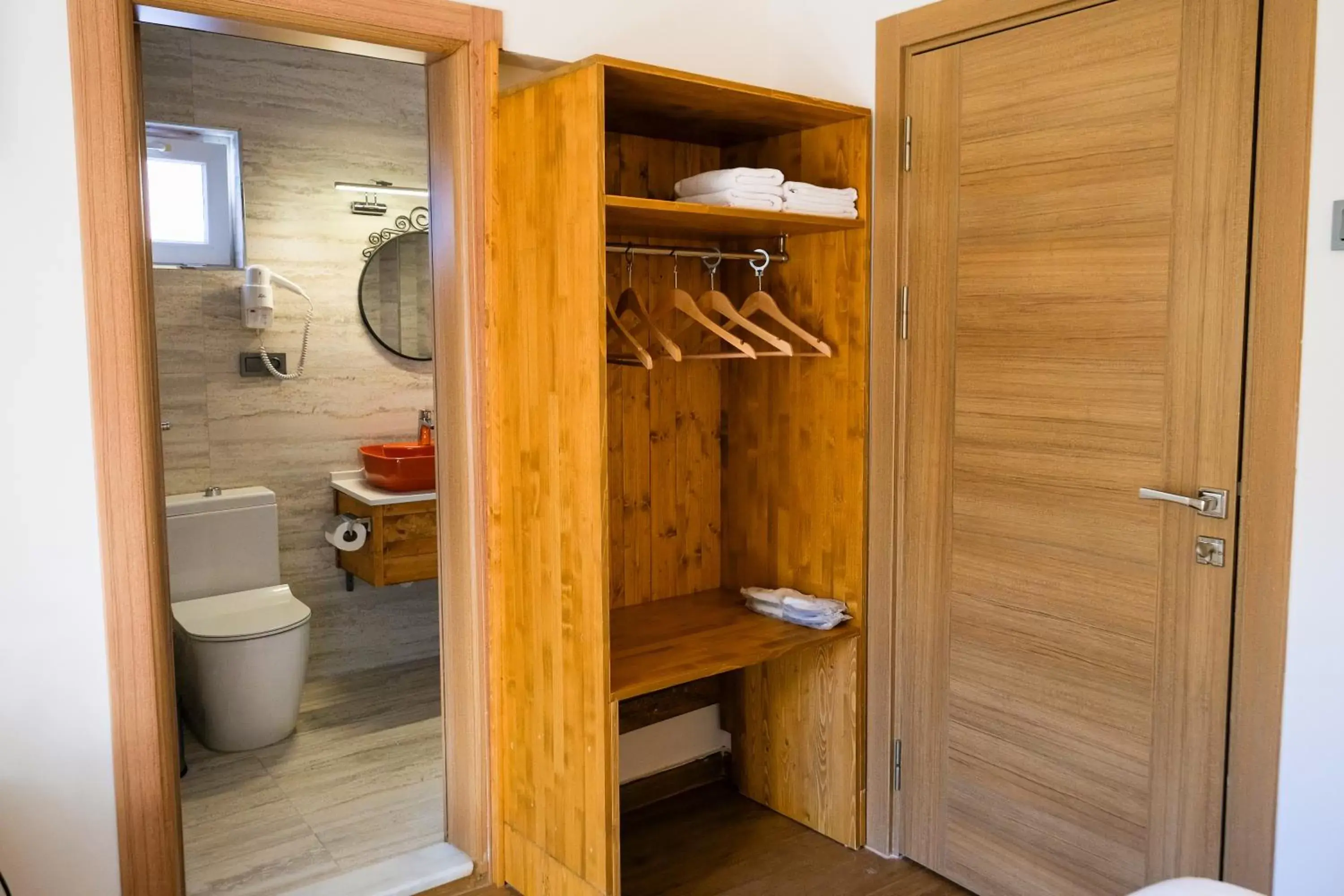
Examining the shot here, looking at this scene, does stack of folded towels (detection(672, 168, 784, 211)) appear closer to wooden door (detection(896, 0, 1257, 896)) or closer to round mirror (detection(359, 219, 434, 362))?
wooden door (detection(896, 0, 1257, 896))

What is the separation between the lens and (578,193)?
218 cm

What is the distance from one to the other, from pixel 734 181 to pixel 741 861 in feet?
5.71

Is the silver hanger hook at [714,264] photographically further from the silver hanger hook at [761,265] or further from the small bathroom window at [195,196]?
the small bathroom window at [195,196]

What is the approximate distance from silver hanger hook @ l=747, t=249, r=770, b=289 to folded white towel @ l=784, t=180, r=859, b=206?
0.24 m

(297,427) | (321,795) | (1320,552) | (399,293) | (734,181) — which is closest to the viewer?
(1320,552)

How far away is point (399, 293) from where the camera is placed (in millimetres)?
4141

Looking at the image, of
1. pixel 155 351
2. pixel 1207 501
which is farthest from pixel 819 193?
pixel 155 351

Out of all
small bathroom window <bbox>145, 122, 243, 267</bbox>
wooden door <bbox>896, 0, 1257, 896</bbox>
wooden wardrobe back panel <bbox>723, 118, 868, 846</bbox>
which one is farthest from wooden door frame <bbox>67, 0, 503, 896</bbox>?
small bathroom window <bbox>145, 122, 243, 267</bbox>

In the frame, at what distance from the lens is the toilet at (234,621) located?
3.35m

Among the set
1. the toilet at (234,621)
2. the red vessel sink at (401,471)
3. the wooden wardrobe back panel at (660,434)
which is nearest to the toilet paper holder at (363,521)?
the red vessel sink at (401,471)

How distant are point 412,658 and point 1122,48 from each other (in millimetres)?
3455

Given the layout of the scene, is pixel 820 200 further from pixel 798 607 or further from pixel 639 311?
pixel 798 607

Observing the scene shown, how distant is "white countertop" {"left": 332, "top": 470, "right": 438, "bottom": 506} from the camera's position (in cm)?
377

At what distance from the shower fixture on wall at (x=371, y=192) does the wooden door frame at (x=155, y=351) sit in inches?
60.9
